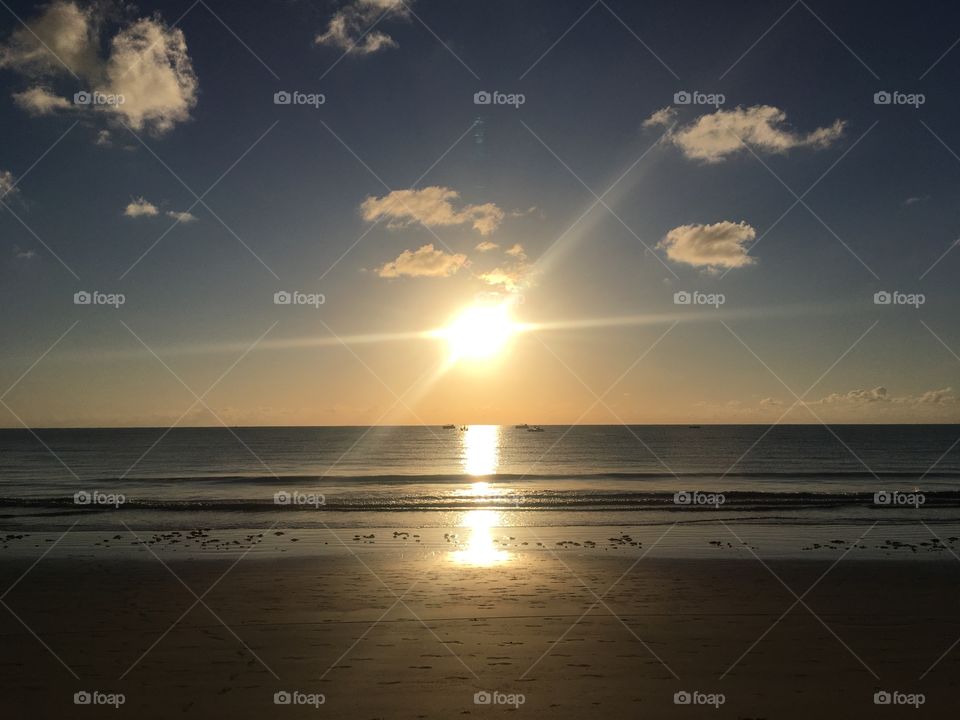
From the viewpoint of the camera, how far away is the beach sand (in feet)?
29.8

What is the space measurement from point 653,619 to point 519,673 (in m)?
4.18

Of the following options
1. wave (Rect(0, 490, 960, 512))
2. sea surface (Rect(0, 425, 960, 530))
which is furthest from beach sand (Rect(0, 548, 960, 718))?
wave (Rect(0, 490, 960, 512))

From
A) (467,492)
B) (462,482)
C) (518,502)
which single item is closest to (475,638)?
(518,502)

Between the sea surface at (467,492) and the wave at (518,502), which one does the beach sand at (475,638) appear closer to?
the sea surface at (467,492)

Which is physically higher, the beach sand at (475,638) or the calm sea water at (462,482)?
the calm sea water at (462,482)

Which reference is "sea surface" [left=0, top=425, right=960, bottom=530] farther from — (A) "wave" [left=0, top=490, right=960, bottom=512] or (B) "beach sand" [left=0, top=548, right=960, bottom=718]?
(B) "beach sand" [left=0, top=548, right=960, bottom=718]

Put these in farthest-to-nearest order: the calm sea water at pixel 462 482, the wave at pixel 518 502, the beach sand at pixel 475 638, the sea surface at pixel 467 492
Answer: the calm sea water at pixel 462 482, the wave at pixel 518 502, the sea surface at pixel 467 492, the beach sand at pixel 475 638

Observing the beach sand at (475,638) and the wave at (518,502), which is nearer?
the beach sand at (475,638)

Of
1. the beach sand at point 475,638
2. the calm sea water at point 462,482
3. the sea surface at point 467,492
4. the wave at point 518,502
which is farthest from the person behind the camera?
the calm sea water at point 462,482

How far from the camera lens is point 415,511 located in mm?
31766

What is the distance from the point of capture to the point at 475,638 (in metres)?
11.7

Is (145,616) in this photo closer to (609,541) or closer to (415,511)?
(609,541)

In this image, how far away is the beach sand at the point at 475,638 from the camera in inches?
358

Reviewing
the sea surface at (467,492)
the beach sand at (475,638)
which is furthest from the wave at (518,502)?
the beach sand at (475,638)
